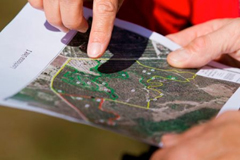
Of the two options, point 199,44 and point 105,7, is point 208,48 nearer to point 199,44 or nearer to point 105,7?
point 199,44

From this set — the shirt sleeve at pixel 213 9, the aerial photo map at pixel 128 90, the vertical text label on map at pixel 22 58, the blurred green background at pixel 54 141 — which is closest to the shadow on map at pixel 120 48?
the aerial photo map at pixel 128 90

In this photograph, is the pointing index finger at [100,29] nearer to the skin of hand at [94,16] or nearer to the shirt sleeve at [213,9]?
the skin of hand at [94,16]

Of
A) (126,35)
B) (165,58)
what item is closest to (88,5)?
(126,35)

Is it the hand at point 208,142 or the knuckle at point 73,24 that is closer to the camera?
the hand at point 208,142

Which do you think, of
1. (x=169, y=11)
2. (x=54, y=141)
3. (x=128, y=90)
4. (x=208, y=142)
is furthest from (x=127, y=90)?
(x=54, y=141)

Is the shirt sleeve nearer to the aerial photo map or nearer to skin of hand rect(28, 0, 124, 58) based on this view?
the aerial photo map

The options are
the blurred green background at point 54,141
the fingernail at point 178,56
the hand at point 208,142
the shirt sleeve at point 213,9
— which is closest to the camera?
the hand at point 208,142
